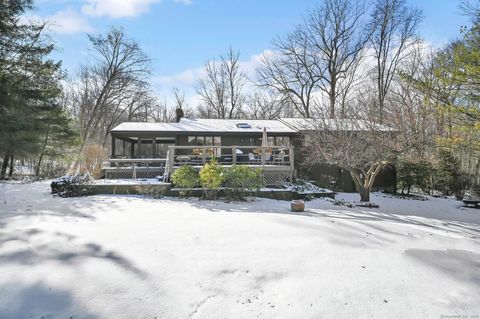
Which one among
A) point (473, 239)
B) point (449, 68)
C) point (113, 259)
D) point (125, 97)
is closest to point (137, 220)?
point (113, 259)

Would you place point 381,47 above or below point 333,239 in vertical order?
above

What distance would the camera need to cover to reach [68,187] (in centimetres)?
957

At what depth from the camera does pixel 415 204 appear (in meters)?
13.2

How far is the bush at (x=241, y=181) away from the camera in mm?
10039

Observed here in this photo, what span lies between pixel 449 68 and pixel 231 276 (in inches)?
361

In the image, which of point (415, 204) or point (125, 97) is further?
point (125, 97)

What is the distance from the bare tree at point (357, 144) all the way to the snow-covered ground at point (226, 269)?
5017mm

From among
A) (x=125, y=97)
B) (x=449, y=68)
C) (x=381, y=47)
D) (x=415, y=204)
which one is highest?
(x=381, y=47)

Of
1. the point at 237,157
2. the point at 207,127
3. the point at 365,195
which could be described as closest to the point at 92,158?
the point at 207,127

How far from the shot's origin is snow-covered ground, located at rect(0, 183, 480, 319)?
3012 millimetres

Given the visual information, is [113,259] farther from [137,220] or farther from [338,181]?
[338,181]

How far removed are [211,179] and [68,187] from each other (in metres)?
4.56

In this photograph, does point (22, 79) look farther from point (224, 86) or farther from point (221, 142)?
point (224, 86)

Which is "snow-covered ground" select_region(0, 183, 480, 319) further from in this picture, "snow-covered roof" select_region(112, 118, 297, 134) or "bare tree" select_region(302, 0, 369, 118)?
"bare tree" select_region(302, 0, 369, 118)
